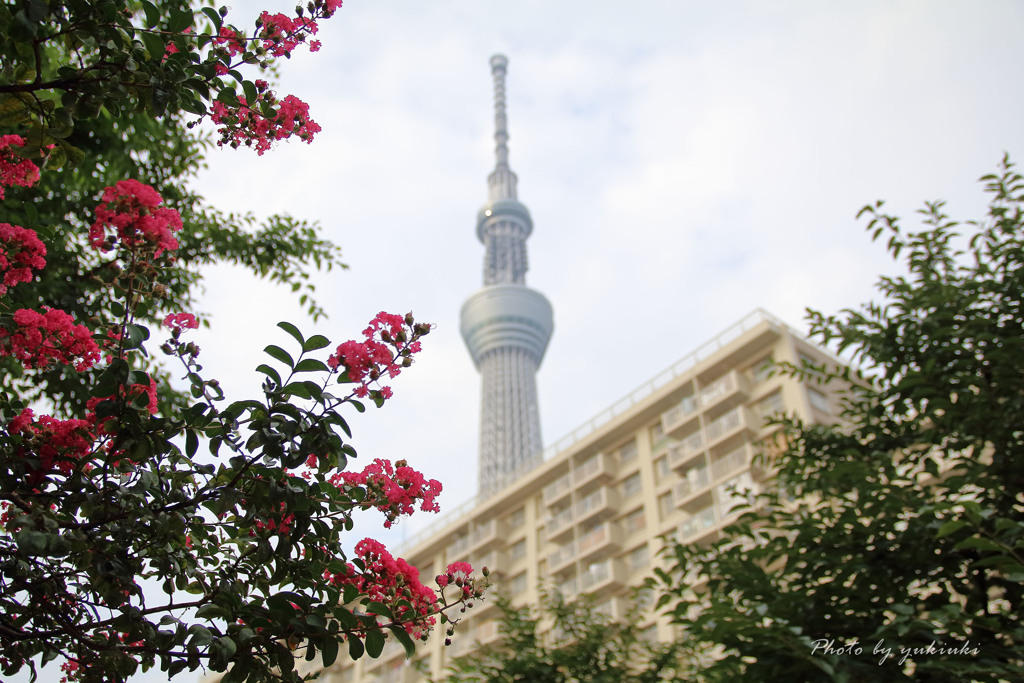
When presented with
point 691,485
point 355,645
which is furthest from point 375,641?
point 691,485

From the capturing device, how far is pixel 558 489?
3603 centimetres

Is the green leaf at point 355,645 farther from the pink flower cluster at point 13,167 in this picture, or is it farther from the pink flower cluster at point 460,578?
the pink flower cluster at point 13,167

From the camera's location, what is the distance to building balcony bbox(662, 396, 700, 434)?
31.3 meters

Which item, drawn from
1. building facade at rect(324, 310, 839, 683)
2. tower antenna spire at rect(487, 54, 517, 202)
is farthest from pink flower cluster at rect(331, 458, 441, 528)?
tower antenna spire at rect(487, 54, 517, 202)

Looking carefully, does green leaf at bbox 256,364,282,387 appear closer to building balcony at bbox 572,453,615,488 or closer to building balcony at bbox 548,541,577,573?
building balcony at bbox 548,541,577,573

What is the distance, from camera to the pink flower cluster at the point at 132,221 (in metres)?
2.56

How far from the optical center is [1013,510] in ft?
17.2

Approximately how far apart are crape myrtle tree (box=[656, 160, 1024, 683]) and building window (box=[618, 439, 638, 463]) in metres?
27.8

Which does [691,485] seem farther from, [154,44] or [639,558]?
[154,44]

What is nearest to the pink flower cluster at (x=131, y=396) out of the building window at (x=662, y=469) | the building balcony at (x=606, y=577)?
the building balcony at (x=606, y=577)

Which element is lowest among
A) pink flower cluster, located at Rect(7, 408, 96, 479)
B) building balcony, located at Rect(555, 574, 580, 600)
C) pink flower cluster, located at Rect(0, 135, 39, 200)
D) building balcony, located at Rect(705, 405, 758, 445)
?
pink flower cluster, located at Rect(7, 408, 96, 479)

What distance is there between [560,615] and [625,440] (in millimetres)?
22792

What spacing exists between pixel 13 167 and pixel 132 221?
69 cm

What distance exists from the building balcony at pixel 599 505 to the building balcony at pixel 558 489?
59.3 inches
